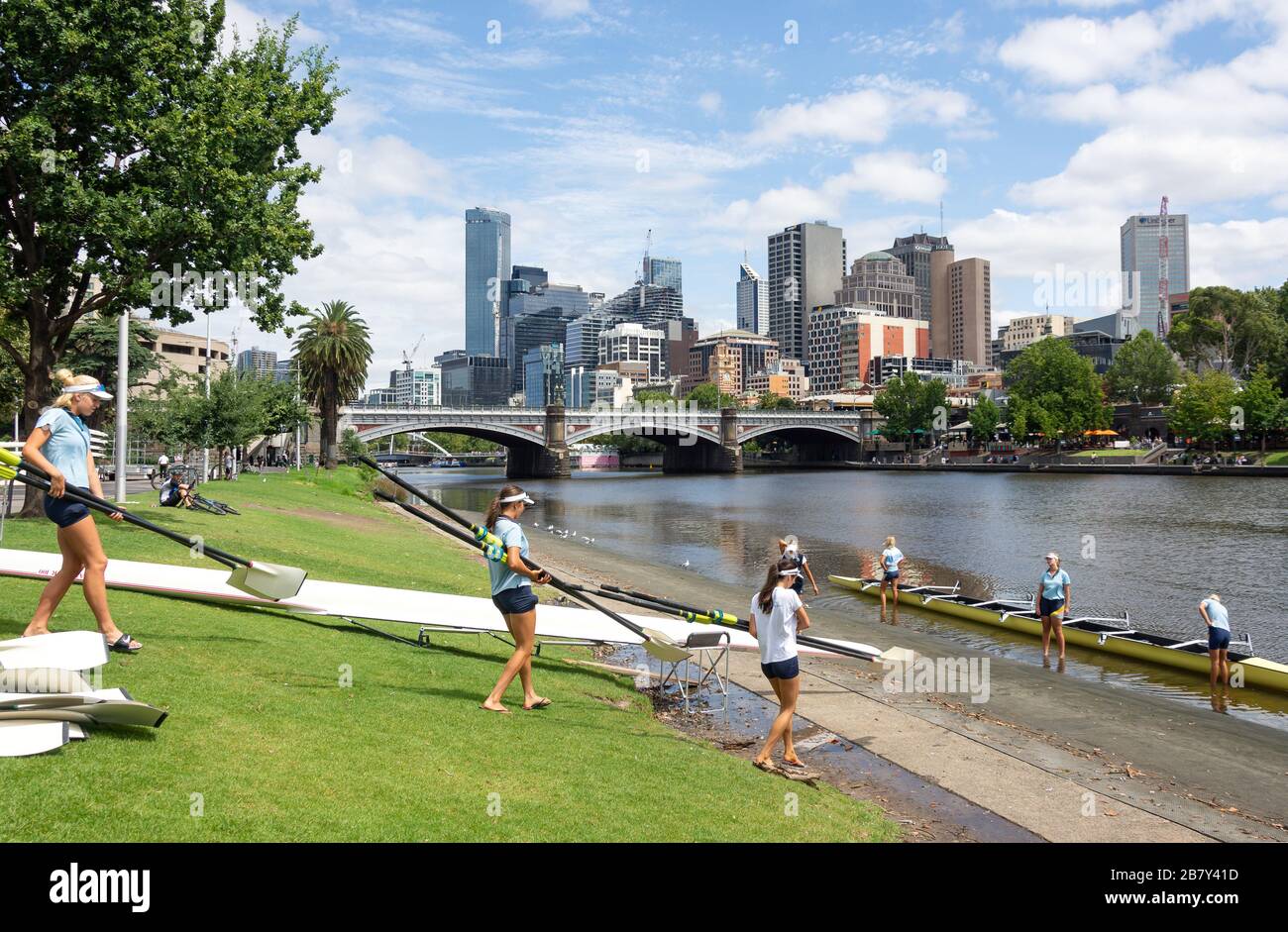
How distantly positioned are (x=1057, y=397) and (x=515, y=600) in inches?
5271

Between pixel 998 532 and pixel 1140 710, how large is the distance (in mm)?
35581

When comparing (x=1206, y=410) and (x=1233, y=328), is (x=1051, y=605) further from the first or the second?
(x=1233, y=328)

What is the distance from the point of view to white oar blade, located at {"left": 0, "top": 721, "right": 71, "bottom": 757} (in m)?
6.12

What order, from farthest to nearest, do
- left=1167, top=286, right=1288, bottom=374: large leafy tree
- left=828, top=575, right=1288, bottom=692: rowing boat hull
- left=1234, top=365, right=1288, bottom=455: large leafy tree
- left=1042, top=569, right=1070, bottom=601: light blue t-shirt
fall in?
left=1167, top=286, right=1288, bottom=374: large leafy tree < left=1234, top=365, right=1288, bottom=455: large leafy tree < left=1042, top=569, right=1070, bottom=601: light blue t-shirt < left=828, top=575, right=1288, bottom=692: rowing boat hull

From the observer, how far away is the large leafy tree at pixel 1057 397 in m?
127

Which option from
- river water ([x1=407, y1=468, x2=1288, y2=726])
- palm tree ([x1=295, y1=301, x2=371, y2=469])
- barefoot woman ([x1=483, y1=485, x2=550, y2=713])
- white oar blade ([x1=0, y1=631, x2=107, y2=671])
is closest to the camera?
white oar blade ([x1=0, y1=631, x2=107, y2=671])

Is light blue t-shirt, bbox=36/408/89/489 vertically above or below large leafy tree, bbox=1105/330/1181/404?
below

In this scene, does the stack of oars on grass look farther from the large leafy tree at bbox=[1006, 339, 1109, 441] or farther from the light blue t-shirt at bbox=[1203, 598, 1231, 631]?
the large leafy tree at bbox=[1006, 339, 1109, 441]

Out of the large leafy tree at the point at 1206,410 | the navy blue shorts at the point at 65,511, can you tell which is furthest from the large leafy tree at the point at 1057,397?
the navy blue shorts at the point at 65,511

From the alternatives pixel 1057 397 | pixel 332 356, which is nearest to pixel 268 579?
pixel 332 356

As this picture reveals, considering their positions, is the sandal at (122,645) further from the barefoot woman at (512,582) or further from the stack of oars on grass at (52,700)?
the barefoot woman at (512,582)

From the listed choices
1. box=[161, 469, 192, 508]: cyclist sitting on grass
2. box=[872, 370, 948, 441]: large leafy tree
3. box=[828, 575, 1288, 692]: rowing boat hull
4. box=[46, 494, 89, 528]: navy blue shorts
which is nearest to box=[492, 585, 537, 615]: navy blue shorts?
box=[46, 494, 89, 528]: navy blue shorts

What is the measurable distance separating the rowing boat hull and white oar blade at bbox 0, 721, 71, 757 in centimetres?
2023
